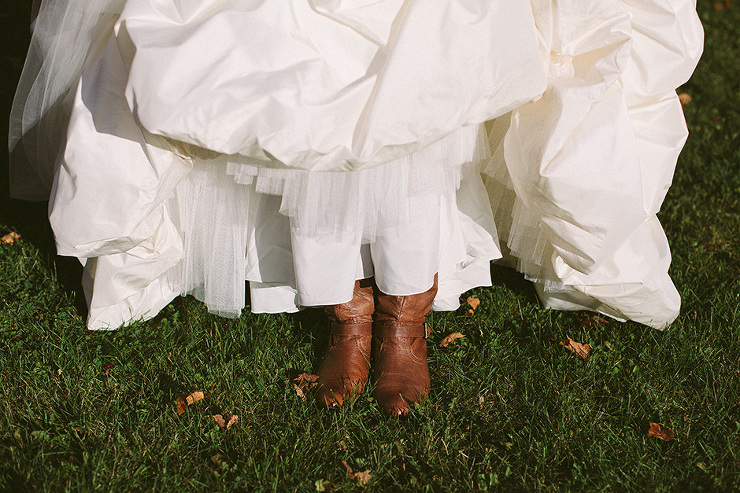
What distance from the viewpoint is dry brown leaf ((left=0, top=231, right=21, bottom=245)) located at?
8.59 ft

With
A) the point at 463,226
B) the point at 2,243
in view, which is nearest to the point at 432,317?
the point at 463,226

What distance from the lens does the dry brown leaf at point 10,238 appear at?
2.62 metres

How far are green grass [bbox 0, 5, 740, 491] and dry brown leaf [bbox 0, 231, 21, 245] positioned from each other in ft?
0.12

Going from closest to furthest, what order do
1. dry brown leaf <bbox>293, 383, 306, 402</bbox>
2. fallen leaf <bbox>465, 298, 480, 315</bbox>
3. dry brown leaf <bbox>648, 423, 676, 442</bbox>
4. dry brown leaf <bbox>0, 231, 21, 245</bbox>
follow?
dry brown leaf <bbox>648, 423, 676, 442</bbox>
dry brown leaf <bbox>293, 383, 306, 402</bbox>
fallen leaf <bbox>465, 298, 480, 315</bbox>
dry brown leaf <bbox>0, 231, 21, 245</bbox>

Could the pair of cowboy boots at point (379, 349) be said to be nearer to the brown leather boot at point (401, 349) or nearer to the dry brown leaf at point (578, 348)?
the brown leather boot at point (401, 349)

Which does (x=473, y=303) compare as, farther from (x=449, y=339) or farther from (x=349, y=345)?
(x=349, y=345)

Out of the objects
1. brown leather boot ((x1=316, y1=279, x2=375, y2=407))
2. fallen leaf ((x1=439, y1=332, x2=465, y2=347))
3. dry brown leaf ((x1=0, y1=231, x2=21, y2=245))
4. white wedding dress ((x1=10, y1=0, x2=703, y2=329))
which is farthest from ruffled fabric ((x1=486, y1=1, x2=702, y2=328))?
dry brown leaf ((x1=0, y1=231, x2=21, y2=245))

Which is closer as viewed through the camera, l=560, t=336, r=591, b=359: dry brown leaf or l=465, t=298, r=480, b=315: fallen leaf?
l=560, t=336, r=591, b=359: dry brown leaf

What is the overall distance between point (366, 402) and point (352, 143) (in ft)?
3.00

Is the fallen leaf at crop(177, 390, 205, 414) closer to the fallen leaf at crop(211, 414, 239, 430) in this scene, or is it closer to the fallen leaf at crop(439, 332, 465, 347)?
the fallen leaf at crop(211, 414, 239, 430)

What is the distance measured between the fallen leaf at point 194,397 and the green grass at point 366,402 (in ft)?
0.05

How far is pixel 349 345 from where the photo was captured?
85.9 inches

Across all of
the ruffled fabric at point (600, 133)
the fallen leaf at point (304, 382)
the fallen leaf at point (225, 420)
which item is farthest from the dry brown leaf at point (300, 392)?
the ruffled fabric at point (600, 133)

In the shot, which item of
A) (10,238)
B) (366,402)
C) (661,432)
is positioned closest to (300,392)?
(366,402)
